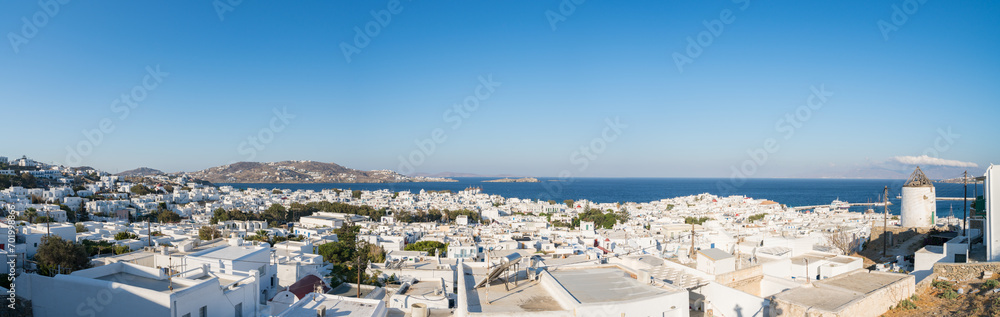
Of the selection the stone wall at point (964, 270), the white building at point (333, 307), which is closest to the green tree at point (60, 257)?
the white building at point (333, 307)

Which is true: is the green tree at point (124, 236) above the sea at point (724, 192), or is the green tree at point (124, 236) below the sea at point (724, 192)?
above

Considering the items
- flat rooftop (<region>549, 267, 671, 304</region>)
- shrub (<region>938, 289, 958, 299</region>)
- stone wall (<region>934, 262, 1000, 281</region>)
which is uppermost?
flat rooftop (<region>549, 267, 671, 304</region>)

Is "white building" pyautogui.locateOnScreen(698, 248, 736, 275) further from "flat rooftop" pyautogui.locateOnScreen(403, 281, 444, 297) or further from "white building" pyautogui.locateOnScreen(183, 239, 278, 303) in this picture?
"white building" pyautogui.locateOnScreen(183, 239, 278, 303)

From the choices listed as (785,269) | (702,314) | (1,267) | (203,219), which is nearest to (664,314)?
(702,314)

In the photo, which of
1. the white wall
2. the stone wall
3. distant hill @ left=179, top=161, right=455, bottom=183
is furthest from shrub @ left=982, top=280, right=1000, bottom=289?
distant hill @ left=179, top=161, right=455, bottom=183

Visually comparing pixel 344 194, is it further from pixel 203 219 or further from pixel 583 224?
pixel 583 224

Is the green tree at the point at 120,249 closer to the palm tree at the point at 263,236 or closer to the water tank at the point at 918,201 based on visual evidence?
the palm tree at the point at 263,236
